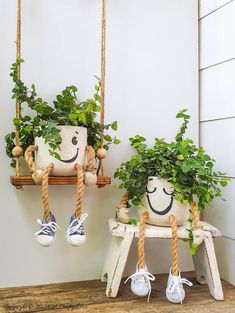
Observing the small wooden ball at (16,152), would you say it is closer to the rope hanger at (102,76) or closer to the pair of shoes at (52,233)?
the rope hanger at (102,76)

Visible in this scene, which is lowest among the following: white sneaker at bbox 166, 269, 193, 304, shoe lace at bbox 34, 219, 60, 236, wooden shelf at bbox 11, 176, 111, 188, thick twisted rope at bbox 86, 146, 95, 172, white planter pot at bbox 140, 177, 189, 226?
white sneaker at bbox 166, 269, 193, 304

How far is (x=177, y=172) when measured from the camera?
104 centimetres

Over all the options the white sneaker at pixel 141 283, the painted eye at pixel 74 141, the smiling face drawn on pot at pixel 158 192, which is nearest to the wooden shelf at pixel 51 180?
the painted eye at pixel 74 141

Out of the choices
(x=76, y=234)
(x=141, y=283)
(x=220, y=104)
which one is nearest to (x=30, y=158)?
(x=76, y=234)

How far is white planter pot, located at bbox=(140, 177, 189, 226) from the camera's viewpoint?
3.43 ft

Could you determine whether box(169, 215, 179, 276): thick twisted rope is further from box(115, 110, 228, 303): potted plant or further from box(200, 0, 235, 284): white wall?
box(200, 0, 235, 284): white wall

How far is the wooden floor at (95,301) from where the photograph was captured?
96 cm

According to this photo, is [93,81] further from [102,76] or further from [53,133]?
[53,133]

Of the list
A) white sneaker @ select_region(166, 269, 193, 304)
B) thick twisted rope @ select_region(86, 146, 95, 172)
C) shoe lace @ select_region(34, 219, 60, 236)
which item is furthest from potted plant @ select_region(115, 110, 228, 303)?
shoe lace @ select_region(34, 219, 60, 236)

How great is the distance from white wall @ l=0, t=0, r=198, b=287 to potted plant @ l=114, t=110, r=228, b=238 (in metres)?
0.18

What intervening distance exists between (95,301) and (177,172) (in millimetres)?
470

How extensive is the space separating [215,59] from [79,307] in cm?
101

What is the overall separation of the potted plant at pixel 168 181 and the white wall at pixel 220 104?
0.21 m

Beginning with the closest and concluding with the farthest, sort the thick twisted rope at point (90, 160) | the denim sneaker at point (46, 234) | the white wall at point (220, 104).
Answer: the denim sneaker at point (46, 234) < the thick twisted rope at point (90, 160) < the white wall at point (220, 104)
